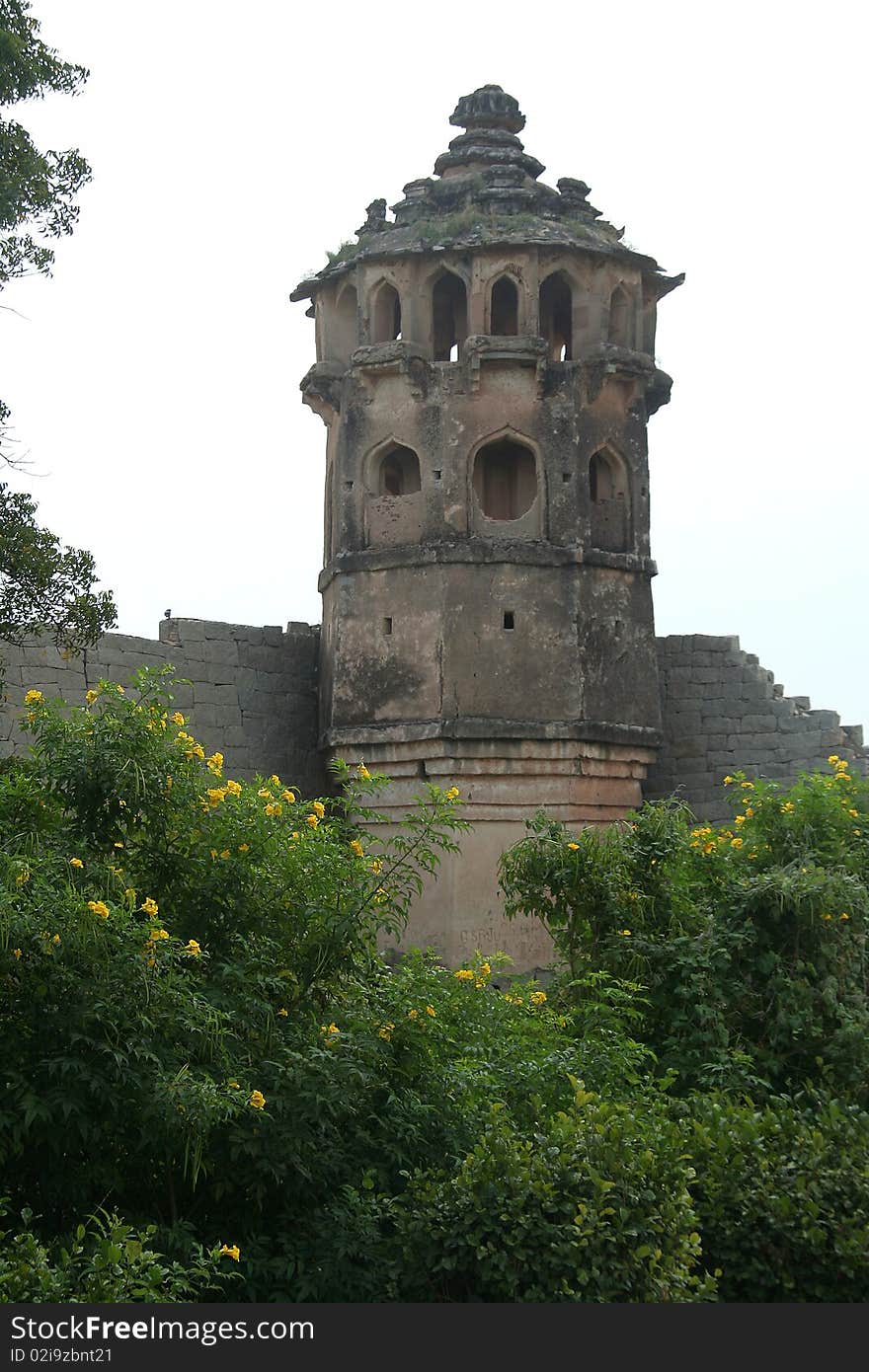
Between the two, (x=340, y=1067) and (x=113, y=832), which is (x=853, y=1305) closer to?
(x=340, y=1067)

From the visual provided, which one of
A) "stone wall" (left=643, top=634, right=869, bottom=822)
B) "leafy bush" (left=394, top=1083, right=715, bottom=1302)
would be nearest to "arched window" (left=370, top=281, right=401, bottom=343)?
"stone wall" (left=643, top=634, right=869, bottom=822)

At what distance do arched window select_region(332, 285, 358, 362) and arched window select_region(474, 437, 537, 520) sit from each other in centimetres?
139

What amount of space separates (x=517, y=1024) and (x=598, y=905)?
4.46 ft

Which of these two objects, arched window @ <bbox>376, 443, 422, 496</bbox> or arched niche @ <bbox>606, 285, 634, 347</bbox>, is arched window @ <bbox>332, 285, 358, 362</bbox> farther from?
arched niche @ <bbox>606, 285, 634, 347</bbox>

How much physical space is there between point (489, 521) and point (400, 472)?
51.5 inches

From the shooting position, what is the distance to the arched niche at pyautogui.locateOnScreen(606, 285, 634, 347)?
13.8 meters

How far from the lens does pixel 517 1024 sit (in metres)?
7.83

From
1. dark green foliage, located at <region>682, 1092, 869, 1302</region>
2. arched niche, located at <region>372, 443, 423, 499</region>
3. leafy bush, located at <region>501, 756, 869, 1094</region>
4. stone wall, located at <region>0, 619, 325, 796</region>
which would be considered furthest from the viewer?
arched niche, located at <region>372, 443, 423, 499</region>

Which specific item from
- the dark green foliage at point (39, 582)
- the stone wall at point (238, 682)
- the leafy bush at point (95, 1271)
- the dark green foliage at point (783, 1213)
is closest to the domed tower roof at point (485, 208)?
the stone wall at point (238, 682)

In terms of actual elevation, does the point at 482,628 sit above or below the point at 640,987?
above

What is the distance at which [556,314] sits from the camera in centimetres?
1443

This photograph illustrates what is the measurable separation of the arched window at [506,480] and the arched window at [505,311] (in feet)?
3.46

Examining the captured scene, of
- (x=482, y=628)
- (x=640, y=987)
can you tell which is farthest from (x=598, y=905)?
(x=482, y=628)

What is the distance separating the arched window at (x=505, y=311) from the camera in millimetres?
14148
